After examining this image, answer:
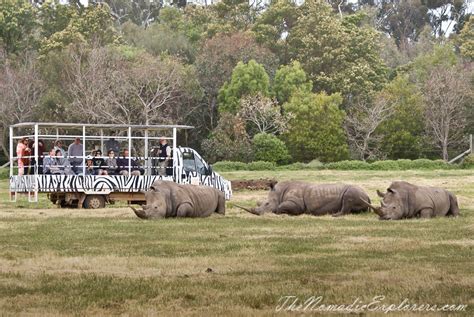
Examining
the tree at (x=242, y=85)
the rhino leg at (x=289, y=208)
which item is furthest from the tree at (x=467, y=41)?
the rhino leg at (x=289, y=208)

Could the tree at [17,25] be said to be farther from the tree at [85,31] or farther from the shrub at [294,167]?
the shrub at [294,167]

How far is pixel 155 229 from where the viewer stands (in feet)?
66.8

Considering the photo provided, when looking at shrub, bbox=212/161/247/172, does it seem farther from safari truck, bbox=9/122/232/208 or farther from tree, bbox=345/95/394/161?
safari truck, bbox=9/122/232/208

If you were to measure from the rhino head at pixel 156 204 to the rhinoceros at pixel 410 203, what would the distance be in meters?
4.55

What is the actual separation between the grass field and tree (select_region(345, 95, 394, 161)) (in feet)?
149

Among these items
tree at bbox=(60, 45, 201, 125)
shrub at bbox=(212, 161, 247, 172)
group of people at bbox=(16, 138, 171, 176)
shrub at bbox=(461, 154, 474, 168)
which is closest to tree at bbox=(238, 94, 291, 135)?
tree at bbox=(60, 45, 201, 125)

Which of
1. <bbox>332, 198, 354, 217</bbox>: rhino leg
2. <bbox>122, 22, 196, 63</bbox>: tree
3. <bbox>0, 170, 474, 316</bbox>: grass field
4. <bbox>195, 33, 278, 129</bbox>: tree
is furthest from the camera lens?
<bbox>122, 22, 196, 63</bbox>: tree

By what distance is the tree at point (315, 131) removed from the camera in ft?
219

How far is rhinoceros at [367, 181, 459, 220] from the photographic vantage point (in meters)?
22.5

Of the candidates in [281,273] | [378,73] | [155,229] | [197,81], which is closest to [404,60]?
[378,73]

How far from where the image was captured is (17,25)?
8150 cm

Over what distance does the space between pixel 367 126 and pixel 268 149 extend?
7.76 m

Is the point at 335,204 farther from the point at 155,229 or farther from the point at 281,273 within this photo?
the point at 281,273

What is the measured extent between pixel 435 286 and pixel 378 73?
69705mm
